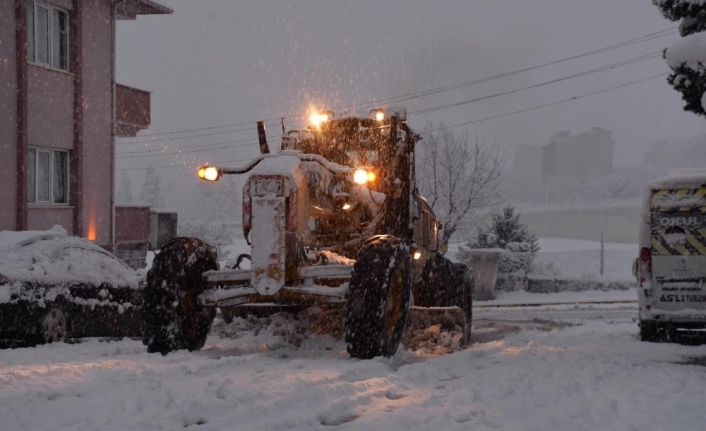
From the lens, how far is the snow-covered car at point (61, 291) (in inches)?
344

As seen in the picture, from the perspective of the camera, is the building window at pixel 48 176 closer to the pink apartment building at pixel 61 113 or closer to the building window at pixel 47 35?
the pink apartment building at pixel 61 113

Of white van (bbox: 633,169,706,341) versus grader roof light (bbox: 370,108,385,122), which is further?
grader roof light (bbox: 370,108,385,122)

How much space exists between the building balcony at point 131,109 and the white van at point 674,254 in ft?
52.9

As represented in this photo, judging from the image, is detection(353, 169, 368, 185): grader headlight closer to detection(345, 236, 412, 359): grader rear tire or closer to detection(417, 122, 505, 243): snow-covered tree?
detection(345, 236, 412, 359): grader rear tire

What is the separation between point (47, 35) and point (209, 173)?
13.2m

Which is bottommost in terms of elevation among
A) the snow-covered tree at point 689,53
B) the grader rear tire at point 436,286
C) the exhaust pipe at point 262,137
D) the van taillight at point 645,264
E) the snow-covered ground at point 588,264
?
the snow-covered ground at point 588,264

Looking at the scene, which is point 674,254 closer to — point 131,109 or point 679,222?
point 679,222

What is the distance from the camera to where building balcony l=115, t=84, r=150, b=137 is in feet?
70.4

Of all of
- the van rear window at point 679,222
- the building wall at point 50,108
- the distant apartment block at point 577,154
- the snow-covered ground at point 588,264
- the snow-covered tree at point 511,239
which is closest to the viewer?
the van rear window at point 679,222

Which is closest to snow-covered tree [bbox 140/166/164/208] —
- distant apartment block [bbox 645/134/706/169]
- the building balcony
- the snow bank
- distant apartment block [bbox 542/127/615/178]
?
distant apartment block [bbox 542/127/615/178]

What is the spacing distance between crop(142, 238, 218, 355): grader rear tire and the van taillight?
5.72 meters

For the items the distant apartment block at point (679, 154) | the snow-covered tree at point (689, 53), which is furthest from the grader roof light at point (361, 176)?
the distant apartment block at point (679, 154)

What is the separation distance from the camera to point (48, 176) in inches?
739

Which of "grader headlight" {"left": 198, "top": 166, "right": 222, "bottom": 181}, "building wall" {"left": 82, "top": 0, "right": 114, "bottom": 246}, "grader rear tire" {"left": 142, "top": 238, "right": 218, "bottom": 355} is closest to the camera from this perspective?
"grader rear tire" {"left": 142, "top": 238, "right": 218, "bottom": 355}
